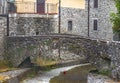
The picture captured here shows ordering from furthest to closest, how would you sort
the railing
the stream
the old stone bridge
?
the railing → the old stone bridge → the stream

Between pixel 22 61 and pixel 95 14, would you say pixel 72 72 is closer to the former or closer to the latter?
pixel 22 61

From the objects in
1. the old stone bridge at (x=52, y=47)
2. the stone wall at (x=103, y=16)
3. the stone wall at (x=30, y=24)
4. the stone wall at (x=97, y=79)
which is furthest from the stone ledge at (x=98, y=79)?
the stone wall at (x=103, y=16)

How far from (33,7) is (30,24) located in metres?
4.89

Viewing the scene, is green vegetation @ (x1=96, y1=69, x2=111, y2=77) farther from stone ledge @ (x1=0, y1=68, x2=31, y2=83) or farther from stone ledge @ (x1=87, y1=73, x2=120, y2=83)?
stone ledge @ (x1=0, y1=68, x2=31, y2=83)

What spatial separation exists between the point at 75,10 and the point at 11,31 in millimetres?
10997

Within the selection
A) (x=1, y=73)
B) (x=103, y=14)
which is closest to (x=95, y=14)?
(x=103, y=14)

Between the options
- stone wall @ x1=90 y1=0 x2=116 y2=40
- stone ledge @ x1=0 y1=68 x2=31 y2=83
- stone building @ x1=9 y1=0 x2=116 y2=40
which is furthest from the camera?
stone wall @ x1=90 y1=0 x2=116 y2=40

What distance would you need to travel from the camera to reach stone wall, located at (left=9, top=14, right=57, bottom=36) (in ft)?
121

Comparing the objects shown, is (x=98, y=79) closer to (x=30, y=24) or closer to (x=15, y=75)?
(x=15, y=75)

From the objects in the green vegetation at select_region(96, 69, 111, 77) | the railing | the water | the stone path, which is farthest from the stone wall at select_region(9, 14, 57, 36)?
the green vegetation at select_region(96, 69, 111, 77)

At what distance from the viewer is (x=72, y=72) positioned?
3575cm

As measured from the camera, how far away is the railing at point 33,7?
41.3 metres

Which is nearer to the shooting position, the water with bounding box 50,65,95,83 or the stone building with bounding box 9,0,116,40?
the water with bounding box 50,65,95,83

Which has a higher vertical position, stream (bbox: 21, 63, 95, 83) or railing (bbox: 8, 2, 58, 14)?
railing (bbox: 8, 2, 58, 14)
